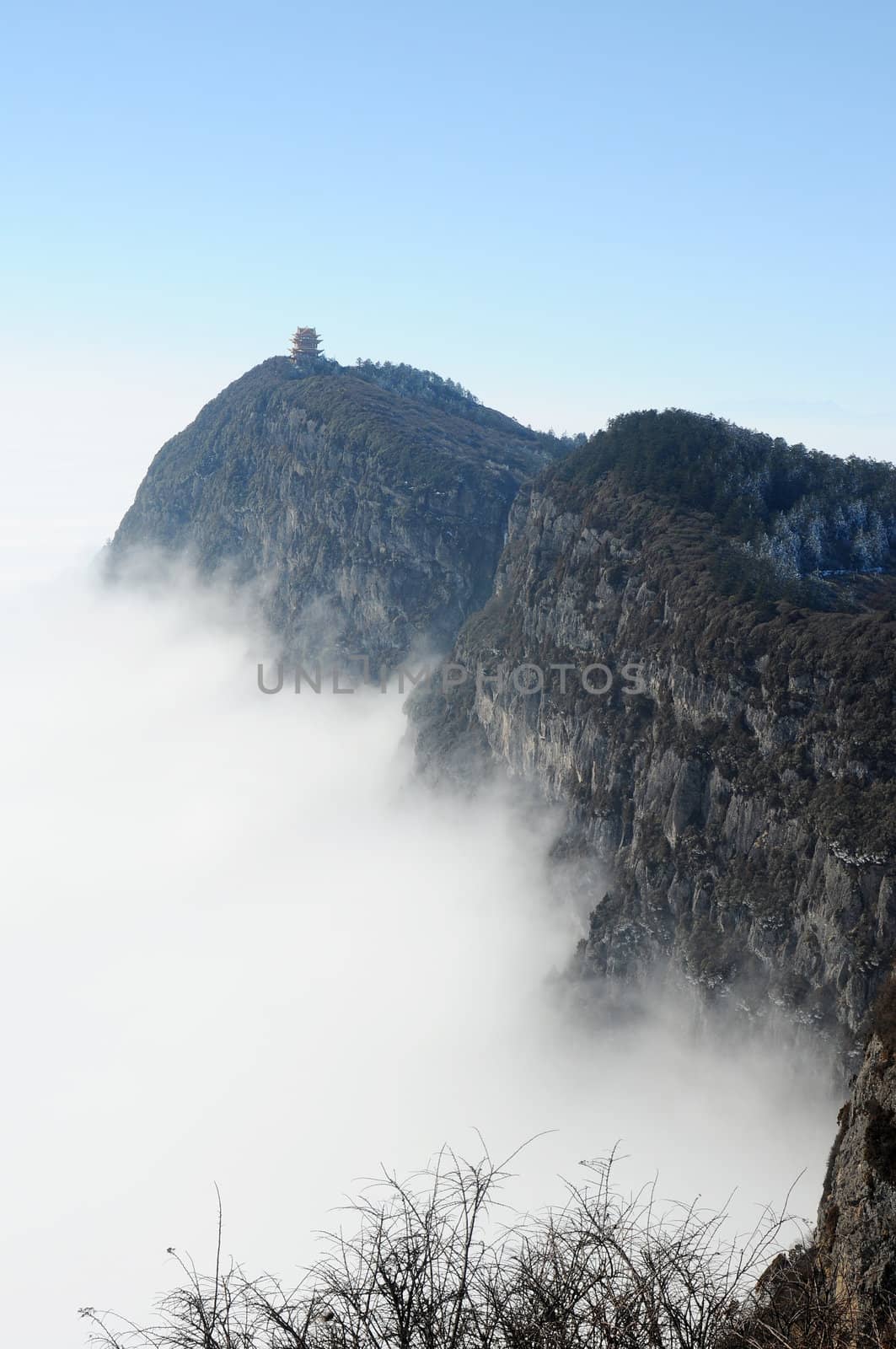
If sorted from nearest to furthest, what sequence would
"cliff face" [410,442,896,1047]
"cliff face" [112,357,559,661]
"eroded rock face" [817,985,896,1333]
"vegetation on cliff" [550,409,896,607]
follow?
"eroded rock face" [817,985,896,1333] < "cliff face" [410,442,896,1047] < "vegetation on cliff" [550,409,896,607] < "cliff face" [112,357,559,661]

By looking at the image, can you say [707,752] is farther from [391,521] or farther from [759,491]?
[391,521]

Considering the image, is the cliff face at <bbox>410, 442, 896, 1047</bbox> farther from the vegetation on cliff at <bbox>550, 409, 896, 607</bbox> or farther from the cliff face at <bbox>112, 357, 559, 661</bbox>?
the cliff face at <bbox>112, 357, 559, 661</bbox>

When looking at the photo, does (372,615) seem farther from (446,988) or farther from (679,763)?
(679,763)

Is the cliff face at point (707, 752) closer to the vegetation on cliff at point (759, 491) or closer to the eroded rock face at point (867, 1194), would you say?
the vegetation on cliff at point (759, 491)

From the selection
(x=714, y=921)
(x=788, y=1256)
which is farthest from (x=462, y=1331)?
(x=714, y=921)

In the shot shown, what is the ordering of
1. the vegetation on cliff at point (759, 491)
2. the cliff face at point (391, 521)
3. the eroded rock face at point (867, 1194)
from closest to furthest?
the eroded rock face at point (867, 1194) → the vegetation on cliff at point (759, 491) → the cliff face at point (391, 521)

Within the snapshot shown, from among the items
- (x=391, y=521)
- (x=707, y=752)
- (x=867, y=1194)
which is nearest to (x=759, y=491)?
(x=707, y=752)

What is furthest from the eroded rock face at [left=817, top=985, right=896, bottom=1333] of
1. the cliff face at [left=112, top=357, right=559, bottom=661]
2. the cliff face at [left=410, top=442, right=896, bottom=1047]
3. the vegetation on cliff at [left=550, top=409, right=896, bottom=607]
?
the cliff face at [left=112, top=357, right=559, bottom=661]

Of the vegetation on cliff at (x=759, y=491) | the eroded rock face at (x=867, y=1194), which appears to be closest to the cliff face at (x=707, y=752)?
the vegetation on cliff at (x=759, y=491)
